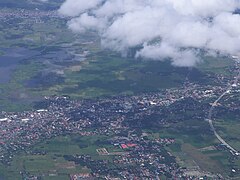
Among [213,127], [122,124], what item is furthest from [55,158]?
[213,127]

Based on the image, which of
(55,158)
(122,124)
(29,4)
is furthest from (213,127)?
(29,4)

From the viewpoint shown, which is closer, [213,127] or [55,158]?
[55,158]

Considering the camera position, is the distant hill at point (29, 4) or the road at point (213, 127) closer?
the road at point (213, 127)

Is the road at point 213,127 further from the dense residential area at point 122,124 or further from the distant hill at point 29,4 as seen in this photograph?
the distant hill at point 29,4

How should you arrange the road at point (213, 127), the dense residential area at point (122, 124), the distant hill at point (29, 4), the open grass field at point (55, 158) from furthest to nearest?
the distant hill at point (29, 4) → the road at point (213, 127) → the dense residential area at point (122, 124) → the open grass field at point (55, 158)

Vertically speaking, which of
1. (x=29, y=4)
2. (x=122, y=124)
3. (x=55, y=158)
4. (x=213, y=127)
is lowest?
(x=55, y=158)

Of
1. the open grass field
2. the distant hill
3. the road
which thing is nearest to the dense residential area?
the road

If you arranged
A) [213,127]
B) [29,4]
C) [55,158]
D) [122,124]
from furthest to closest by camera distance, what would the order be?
[29,4], [213,127], [122,124], [55,158]

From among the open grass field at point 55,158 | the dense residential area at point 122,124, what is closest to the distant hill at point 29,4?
the dense residential area at point 122,124

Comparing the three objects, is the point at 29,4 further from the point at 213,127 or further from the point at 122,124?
the point at 213,127

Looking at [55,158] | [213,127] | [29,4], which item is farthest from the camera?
[29,4]

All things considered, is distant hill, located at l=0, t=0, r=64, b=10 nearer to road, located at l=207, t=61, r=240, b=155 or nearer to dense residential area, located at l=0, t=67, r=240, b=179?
road, located at l=207, t=61, r=240, b=155

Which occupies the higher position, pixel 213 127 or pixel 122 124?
pixel 213 127

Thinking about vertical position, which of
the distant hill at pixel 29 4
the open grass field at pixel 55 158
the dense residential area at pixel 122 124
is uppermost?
the distant hill at pixel 29 4
